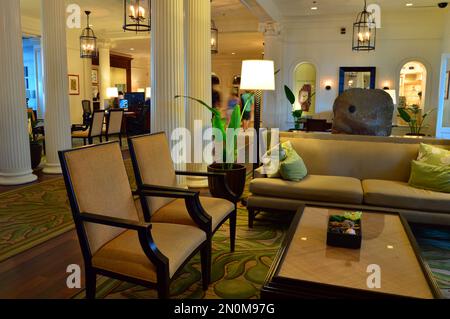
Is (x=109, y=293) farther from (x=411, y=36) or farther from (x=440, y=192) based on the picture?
(x=411, y=36)

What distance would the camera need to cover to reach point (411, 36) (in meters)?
9.41

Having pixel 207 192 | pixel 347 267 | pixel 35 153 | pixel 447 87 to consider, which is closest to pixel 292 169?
pixel 207 192

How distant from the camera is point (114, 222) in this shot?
5.83 ft

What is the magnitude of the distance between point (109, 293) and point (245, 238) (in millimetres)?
1312

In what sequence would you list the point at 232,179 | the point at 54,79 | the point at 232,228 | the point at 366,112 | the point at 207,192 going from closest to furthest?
the point at 232,228 < the point at 232,179 < the point at 366,112 < the point at 207,192 < the point at 54,79

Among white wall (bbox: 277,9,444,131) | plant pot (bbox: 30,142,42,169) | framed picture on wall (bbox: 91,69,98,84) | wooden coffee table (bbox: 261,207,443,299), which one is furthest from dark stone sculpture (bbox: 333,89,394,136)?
framed picture on wall (bbox: 91,69,98,84)

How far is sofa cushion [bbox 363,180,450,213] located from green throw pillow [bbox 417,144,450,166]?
1.06ft

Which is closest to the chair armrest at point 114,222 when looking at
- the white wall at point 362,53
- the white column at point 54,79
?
the white column at point 54,79

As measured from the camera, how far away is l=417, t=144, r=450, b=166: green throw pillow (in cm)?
329

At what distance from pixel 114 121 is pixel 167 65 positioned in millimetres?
4809

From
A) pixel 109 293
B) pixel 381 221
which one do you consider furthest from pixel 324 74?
pixel 109 293

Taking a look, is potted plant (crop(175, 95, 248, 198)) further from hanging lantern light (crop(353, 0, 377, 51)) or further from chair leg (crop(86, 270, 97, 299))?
hanging lantern light (crop(353, 0, 377, 51))

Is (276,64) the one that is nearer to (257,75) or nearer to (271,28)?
(271,28)

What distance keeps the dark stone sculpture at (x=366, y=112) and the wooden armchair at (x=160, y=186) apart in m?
2.26
